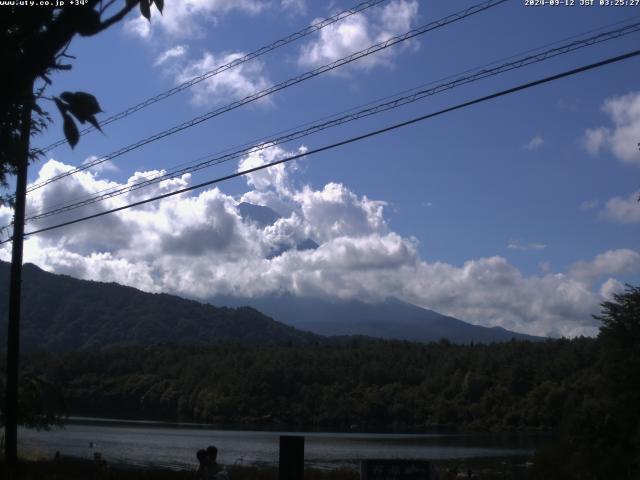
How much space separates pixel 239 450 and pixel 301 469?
53.7m

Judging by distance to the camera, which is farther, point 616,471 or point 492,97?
point 616,471

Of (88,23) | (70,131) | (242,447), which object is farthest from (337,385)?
(88,23)

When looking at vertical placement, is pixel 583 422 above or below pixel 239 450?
above

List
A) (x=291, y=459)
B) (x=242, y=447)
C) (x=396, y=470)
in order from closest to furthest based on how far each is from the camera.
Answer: (x=396, y=470) → (x=291, y=459) → (x=242, y=447)

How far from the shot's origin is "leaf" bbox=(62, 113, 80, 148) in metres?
5.38

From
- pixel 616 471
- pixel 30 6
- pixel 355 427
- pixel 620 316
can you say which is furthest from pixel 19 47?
pixel 355 427

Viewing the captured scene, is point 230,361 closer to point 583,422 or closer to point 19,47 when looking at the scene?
point 583,422

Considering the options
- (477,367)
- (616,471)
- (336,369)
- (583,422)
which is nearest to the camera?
(616,471)

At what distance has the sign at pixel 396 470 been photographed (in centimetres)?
1098

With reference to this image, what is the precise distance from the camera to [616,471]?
110ft

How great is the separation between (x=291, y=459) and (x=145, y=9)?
27.4ft

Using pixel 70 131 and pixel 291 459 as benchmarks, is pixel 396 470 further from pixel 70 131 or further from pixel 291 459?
pixel 70 131

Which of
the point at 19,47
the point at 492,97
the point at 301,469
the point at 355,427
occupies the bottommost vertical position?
the point at 355,427

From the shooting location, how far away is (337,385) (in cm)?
12850
